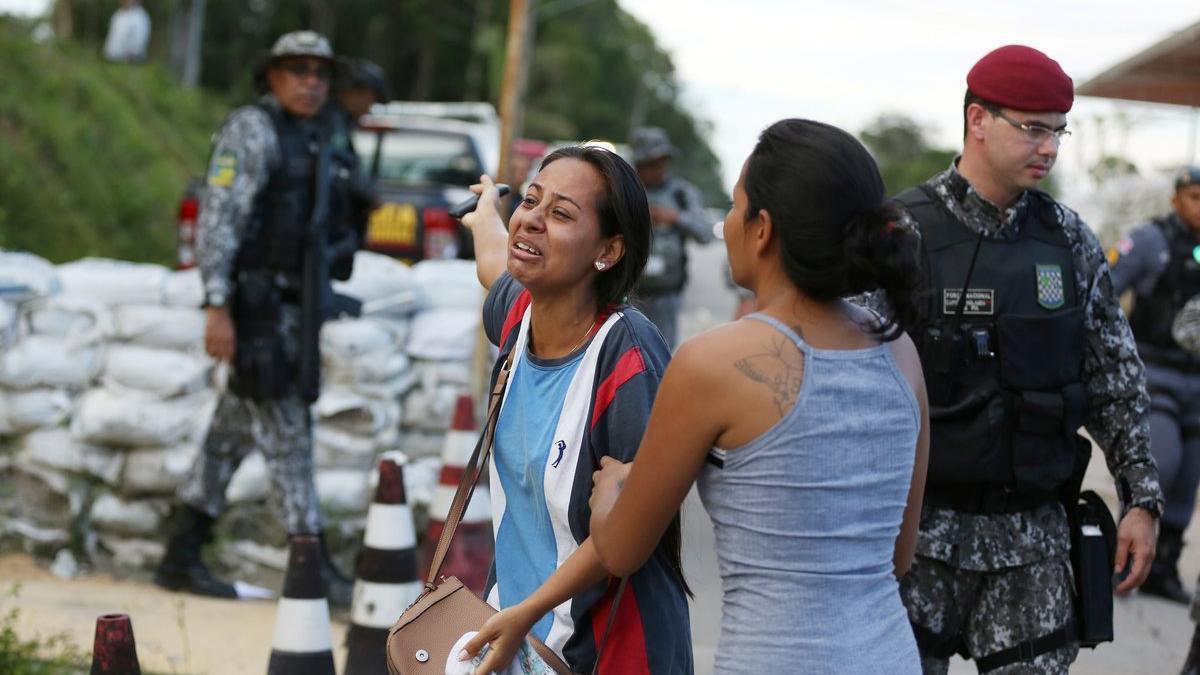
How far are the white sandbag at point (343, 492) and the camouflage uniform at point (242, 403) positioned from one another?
0.48m

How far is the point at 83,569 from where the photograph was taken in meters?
6.18

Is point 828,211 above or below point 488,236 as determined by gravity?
above

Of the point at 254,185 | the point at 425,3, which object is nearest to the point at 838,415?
the point at 254,185

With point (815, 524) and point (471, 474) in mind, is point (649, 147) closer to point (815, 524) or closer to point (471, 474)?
point (471, 474)

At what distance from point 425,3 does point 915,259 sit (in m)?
51.6

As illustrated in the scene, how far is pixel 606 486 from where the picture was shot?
2.33 meters

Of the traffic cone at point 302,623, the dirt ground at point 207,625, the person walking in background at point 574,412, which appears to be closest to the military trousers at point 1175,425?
the dirt ground at point 207,625

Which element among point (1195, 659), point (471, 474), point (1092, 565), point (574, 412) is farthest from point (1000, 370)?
point (1195, 659)

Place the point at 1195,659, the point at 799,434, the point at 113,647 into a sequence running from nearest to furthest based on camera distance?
the point at 799,434
the point at 113,647
the point at 1195,659

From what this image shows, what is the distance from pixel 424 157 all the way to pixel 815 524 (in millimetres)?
9830

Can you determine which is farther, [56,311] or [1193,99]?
[56,311]

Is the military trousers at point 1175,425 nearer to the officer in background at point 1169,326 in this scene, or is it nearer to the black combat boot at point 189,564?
the officer in background at point 1169,326

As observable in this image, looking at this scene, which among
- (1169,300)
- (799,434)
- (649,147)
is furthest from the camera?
(649,147)

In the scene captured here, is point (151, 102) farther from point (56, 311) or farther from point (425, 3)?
point (425, 3)
